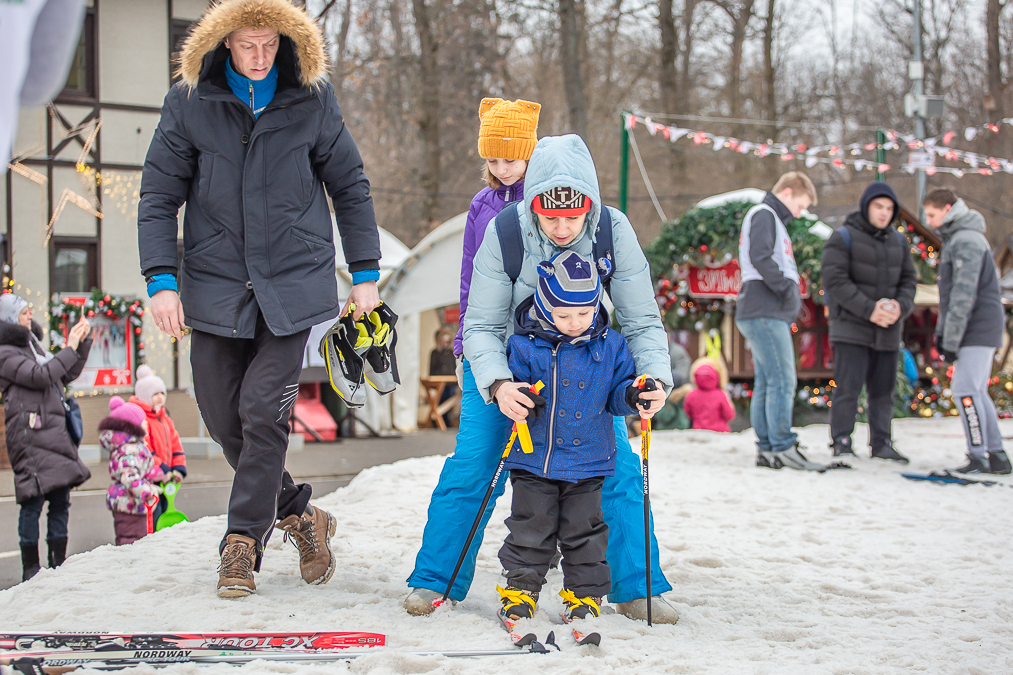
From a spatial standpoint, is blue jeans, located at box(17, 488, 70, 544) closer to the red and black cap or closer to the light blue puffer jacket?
the light blue puffer jacket

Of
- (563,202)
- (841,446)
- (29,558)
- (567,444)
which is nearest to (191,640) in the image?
(567,444)

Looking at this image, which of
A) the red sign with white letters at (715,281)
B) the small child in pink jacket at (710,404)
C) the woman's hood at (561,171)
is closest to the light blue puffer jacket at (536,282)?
the woman's hood at (561,171)

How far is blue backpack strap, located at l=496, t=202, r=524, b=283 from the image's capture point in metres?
3.13

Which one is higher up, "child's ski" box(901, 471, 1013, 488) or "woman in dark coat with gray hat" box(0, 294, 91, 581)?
"woman in dark coat with gray hat" box(0, 294, 91, 581)

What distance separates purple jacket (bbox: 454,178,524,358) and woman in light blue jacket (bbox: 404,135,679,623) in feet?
1.16

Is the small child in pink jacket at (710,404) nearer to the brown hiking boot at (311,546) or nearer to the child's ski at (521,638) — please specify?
the brown hiking boot at (311,546)

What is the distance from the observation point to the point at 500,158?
355 centimetres

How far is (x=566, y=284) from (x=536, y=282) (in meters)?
0.20

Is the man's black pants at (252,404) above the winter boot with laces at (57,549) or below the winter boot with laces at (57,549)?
above

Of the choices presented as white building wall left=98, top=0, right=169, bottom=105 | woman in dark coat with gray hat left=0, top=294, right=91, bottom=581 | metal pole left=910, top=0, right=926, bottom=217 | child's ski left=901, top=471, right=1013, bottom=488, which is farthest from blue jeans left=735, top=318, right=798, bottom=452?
metal pole left=910, top=0, right=926, bottom=217

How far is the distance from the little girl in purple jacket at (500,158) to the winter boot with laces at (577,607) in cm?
106

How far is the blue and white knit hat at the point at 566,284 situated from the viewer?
293cm

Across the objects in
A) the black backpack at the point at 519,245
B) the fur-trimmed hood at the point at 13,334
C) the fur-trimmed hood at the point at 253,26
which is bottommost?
the fur-trimmed hood at the point at 13,334

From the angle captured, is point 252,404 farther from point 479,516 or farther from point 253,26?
point 253,26
